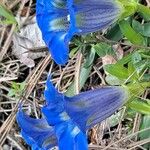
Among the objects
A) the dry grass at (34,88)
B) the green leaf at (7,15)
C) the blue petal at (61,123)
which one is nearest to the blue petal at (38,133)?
the blue petal at (61,123)

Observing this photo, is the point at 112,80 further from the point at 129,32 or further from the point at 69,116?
the point at 69,116

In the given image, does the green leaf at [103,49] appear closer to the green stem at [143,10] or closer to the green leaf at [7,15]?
the green stem at [143,10]

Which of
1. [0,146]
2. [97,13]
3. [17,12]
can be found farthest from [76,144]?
[17,12]

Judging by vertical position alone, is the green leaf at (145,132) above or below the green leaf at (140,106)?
below

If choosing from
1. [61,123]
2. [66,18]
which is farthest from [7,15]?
[61,123]

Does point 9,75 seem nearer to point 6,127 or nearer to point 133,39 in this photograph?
point 6,127

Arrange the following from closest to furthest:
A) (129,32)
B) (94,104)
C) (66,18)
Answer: (94,104)
(66,18)
(129,32)
